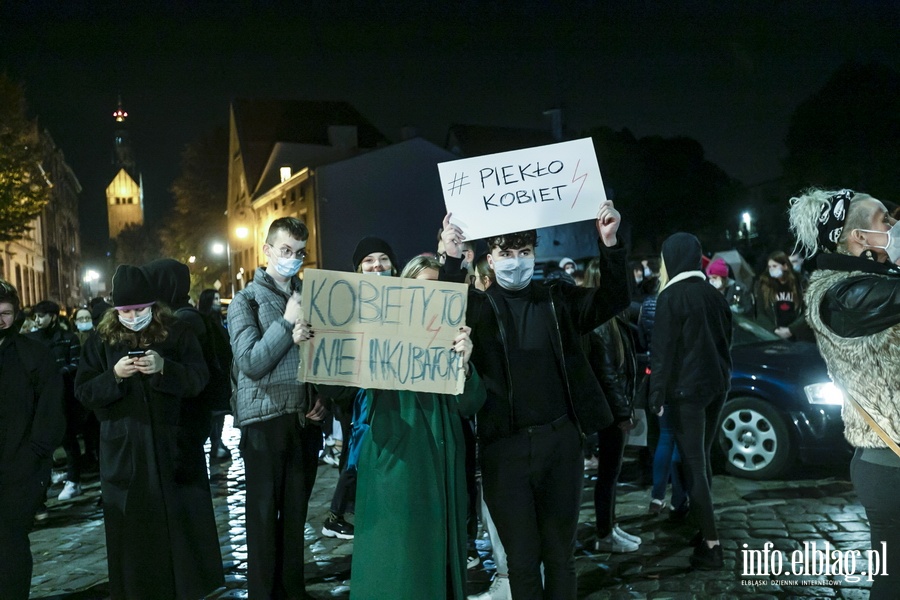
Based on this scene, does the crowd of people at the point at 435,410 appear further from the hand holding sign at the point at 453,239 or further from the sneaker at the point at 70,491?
the sneaker at the point at 70,491

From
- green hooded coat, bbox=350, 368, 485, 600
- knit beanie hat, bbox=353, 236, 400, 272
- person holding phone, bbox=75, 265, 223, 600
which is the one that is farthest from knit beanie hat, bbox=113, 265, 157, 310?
green hooded coat, bbox=350, 368, 485, 600

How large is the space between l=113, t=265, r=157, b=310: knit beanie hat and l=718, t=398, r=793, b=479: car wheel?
580 cm

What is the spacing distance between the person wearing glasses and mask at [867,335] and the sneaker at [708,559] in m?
1.99

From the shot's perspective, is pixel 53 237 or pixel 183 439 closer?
pixel 183 439

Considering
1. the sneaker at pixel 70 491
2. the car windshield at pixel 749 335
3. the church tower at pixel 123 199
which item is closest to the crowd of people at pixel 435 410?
the car windshield at pixel 749 335

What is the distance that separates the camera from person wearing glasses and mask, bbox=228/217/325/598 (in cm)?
474

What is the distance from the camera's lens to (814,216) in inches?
149

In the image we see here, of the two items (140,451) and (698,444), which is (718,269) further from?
(140,451)

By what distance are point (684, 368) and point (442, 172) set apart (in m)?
2.46

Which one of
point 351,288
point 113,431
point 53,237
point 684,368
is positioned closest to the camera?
point 351,288

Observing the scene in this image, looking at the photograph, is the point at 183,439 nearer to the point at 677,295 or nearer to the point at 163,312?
the point at 163,312

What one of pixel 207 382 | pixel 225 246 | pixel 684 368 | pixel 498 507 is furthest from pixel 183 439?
pixel 225 246

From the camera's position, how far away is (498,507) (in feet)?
13.1

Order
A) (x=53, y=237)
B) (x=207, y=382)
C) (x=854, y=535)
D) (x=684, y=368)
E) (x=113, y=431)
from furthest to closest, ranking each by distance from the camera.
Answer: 1. (x=53, y=237)
2. (x=854, y=535)
3. (x=684, y=368)
4. (x=207, y=382)
5. (x=113, y=431)
